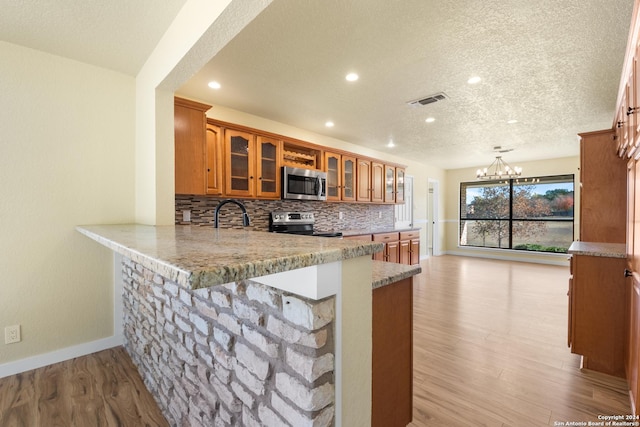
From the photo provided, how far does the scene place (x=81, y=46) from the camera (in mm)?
2062

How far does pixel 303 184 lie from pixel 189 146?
5.33ft

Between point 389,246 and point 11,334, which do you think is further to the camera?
point 389,246

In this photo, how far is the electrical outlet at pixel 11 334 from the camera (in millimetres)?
2045

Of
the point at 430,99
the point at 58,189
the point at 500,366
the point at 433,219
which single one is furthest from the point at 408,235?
the point at 58,189

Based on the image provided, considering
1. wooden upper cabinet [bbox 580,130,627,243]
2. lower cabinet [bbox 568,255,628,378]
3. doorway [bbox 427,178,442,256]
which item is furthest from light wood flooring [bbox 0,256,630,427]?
doorway [bbox 427,178,442,256]

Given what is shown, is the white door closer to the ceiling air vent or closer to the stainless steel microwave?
the stainless steel microwave

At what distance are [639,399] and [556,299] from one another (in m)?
3.06

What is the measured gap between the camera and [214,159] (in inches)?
117

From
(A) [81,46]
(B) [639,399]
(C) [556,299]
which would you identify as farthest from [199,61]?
(C) [556,299]

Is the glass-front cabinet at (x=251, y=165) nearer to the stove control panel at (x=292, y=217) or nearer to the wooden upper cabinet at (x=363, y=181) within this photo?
the stove control panel at (x=292, y=217)

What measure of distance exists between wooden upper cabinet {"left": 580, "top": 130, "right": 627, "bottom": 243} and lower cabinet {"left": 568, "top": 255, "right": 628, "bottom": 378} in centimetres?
76

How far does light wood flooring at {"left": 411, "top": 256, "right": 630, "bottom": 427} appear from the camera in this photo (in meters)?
1.71

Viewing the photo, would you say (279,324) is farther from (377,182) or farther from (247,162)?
(377,182)

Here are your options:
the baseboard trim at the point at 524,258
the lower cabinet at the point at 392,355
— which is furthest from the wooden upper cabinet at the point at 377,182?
the baseboard trim at the point at 524,258
